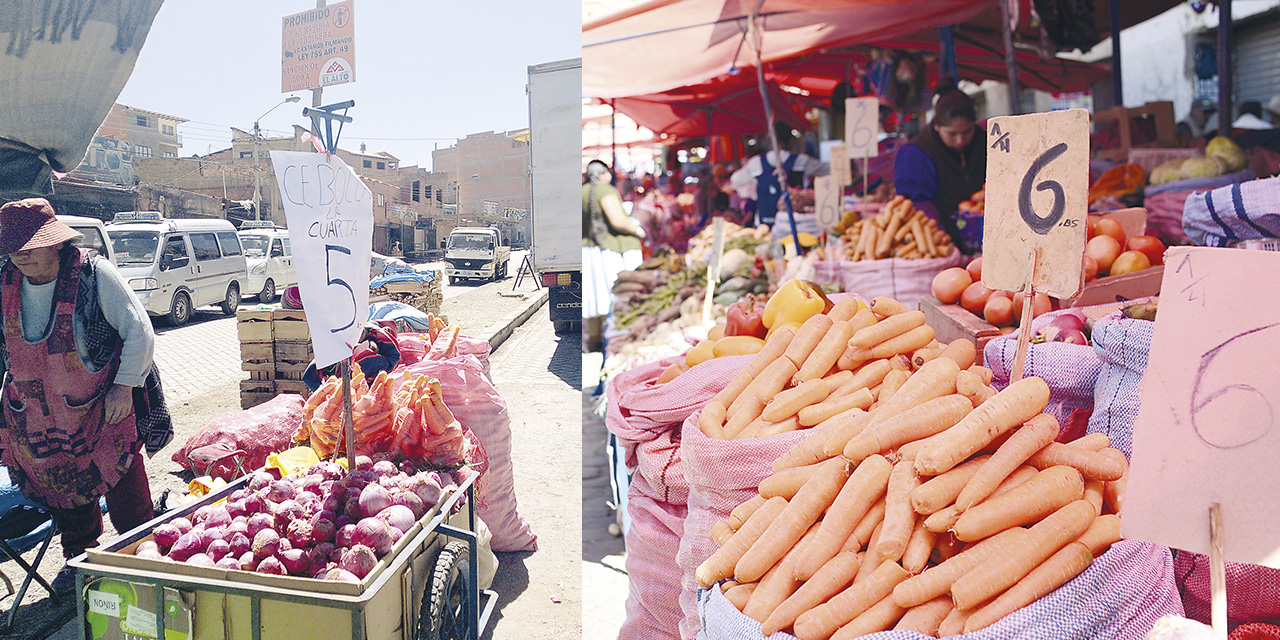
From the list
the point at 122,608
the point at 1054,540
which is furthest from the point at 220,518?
the point at 1054,540

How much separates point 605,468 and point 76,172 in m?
3.25

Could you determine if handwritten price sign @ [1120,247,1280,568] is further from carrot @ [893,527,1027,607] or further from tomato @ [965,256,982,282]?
tomato @ [965,256,982,282]

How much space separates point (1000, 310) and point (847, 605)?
1380mm

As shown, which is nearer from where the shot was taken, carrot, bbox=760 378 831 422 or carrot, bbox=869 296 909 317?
carrot, bbox=760 378 831 422

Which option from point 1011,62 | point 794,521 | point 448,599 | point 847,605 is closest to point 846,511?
point 794,521

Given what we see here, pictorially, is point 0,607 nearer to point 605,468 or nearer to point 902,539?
point 902,539

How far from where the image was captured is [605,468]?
4855mm

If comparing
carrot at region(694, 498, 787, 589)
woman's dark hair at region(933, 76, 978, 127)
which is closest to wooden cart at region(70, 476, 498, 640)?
carrot at region(694, 498, 787, 589)

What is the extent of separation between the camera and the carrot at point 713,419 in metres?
1.86

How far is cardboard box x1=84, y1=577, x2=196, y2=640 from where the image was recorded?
1.83m

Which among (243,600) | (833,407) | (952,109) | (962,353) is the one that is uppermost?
(952,109)

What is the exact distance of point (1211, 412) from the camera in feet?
3.46

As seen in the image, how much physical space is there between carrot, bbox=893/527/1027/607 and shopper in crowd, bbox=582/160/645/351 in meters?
5.71

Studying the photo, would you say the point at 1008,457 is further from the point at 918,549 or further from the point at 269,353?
the point at 269,353
